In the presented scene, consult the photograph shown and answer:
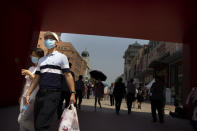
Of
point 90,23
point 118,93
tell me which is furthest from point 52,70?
point 90,23

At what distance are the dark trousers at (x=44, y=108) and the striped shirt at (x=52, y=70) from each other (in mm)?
130

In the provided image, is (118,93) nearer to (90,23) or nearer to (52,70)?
(90,23)

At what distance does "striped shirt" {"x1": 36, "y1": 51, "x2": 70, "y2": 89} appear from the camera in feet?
10.3

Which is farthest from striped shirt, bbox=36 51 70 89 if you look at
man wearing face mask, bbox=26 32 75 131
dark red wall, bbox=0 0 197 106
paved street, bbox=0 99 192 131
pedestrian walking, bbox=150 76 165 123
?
pedestrian walking, bbox=150 76 165 123

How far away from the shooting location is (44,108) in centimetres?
303

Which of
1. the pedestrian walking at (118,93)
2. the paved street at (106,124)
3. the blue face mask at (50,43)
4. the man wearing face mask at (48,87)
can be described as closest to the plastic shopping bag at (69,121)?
the man wearing face mask at (48,87)

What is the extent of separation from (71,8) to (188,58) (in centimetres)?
653

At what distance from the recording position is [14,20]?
29.8 ft

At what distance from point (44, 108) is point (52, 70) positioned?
56cm

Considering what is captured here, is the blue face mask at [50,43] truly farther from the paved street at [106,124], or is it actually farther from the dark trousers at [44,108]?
the paved street at [106,124]

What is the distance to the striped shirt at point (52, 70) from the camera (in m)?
3.14

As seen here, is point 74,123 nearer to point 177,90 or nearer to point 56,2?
point 56,2

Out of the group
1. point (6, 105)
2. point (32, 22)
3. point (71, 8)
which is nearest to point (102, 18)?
point (71, 8)

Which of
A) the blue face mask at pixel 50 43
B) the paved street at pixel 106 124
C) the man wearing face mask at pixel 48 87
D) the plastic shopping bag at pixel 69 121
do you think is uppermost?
the blue face mask at pixel 50 43
